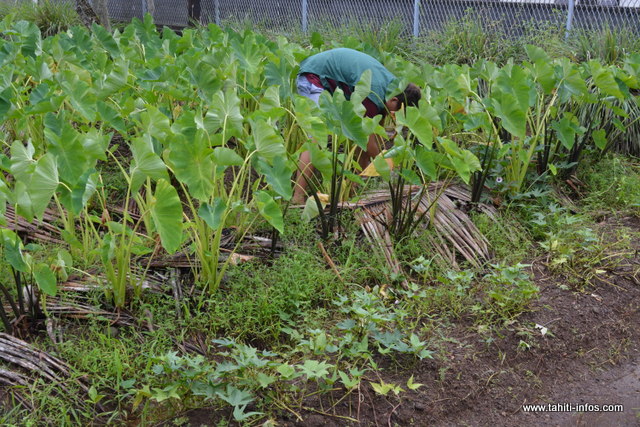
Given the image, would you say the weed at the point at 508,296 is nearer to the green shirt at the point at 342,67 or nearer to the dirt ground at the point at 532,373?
the dirt ground at the point at 532,373

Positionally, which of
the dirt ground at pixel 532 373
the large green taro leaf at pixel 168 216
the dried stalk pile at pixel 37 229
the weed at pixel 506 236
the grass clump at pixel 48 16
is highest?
the grass clump at pixel 48 16

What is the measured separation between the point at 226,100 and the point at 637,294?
2.38 meters

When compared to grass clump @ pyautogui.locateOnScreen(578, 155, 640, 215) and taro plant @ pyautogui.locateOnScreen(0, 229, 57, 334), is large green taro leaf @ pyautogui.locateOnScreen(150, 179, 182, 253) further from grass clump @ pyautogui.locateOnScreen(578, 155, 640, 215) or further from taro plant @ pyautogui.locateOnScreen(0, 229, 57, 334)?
grass clump @ pyautogui.locateOnScreen(578, 155, 640, 215)

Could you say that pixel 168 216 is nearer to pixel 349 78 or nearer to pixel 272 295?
pixel 272 295

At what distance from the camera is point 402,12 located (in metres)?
9.97

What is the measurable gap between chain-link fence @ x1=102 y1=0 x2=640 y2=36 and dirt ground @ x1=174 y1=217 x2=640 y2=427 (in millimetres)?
4335

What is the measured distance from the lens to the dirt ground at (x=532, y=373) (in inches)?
114

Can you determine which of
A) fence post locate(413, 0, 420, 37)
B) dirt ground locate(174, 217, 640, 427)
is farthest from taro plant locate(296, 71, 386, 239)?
fence post locate(413, 0, 420, 37)

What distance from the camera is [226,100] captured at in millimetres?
3586

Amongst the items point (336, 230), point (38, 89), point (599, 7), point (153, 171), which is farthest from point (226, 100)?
point (599, 7)

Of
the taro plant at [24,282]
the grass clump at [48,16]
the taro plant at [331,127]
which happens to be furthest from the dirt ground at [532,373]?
the grass clump at [48,16]

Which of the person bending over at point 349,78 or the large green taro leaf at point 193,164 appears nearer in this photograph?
the large green taro leaf at point 193,164

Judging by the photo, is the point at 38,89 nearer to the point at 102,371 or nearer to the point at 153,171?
the point at 153,171

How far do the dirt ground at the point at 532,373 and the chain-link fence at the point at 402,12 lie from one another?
4.33 m
